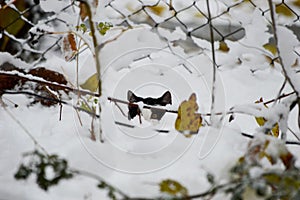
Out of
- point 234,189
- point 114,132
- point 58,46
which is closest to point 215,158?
point 234,189

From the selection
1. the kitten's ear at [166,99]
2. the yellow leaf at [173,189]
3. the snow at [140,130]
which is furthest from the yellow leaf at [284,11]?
the yellow leaf at [173,189]

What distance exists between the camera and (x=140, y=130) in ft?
1.87

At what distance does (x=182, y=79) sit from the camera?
0.75 metres

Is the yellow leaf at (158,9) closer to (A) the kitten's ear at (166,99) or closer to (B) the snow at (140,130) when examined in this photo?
(B) the snow at (140,130)

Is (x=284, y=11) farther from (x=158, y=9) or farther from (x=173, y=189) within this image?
(x=173, y=189)

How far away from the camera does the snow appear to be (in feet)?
1.48

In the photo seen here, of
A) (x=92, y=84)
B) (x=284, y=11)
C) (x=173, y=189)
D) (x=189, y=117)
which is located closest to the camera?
(x=173, y=189)

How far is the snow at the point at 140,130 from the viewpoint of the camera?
1.48 feet

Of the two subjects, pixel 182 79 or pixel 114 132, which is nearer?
pixel 114 132

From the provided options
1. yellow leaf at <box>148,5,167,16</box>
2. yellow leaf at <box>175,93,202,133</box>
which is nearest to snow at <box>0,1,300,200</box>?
yellow leaf at <box>175,93,202,133</box>

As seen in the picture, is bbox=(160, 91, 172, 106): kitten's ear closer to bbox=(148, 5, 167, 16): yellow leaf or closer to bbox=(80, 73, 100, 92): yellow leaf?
bbox=(80, 73, 100, 92): yellow leaf

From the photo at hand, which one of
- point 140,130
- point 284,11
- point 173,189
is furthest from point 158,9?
point 173,189

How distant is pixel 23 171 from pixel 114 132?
141 mm

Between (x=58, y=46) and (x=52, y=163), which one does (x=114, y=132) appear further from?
(x=58, y=46)
